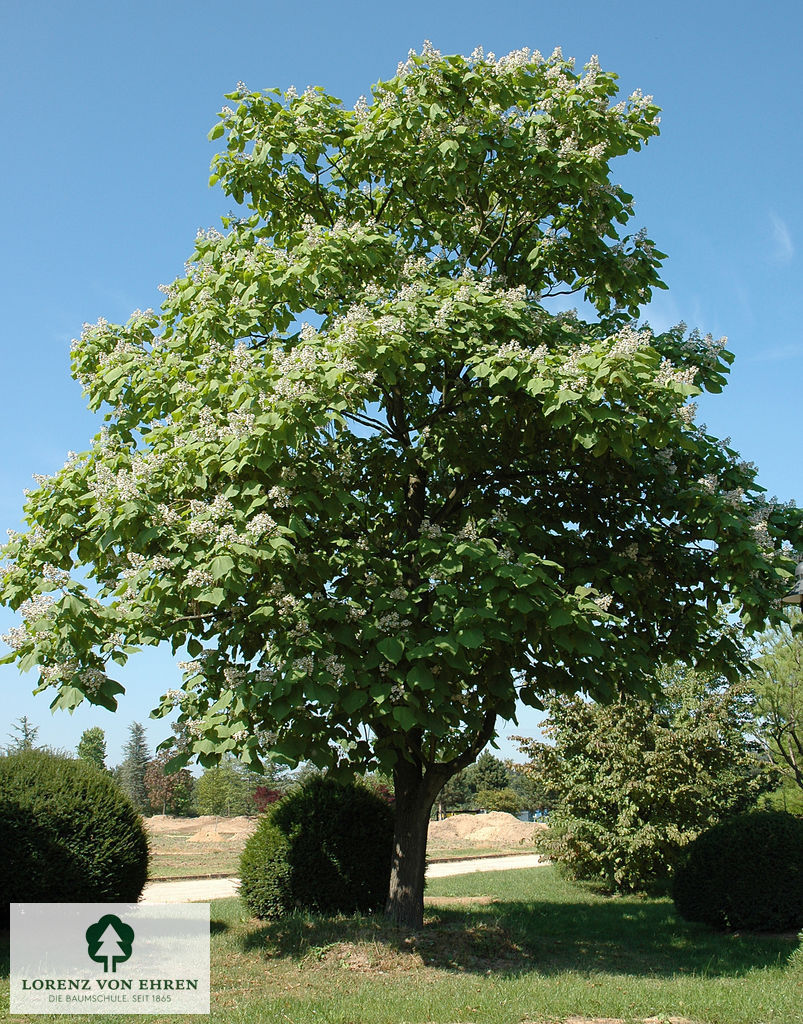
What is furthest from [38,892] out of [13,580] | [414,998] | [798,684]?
[798,684]

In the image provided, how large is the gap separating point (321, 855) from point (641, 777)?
7707 mm

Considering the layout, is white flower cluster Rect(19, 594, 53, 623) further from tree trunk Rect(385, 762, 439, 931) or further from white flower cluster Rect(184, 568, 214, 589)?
tree trunk Rect(385, 762, 439, 931)

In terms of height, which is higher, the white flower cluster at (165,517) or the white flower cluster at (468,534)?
the white flower cluster at (165,517)

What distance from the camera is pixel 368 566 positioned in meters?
8.10

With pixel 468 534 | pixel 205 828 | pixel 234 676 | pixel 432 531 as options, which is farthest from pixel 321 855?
pixel 205 828

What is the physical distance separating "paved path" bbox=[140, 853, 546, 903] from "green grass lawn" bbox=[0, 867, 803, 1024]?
319 cm

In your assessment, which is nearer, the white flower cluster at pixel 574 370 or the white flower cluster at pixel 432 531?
the white flower cluster at pixel 574 370

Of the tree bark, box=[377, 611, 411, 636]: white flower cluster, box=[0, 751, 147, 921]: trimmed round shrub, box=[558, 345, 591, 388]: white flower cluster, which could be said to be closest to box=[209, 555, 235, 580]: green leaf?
box=[377, 611, 411, 636]: white flower cluster

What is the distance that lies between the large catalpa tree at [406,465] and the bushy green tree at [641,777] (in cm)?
722

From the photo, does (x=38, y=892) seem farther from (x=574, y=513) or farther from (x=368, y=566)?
(x=574, y=513)

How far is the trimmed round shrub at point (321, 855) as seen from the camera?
418 inches

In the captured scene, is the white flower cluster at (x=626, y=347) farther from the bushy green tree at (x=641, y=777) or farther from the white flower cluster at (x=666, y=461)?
the bushy green tree at (x=641, y=777)

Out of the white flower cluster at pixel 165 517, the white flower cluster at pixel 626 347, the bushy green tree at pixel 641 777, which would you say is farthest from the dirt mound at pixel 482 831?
the white flower cluster at pixel 626 347

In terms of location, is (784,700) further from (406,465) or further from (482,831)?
(482,831)
